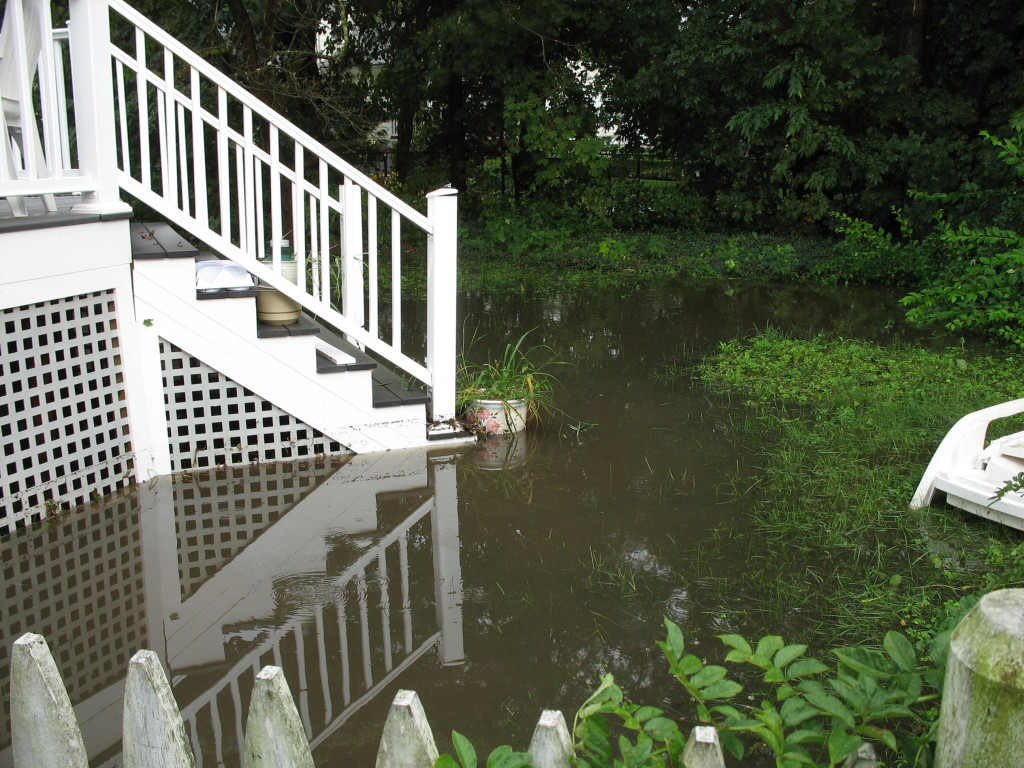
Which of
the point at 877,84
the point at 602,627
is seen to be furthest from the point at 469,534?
the point at 877,84

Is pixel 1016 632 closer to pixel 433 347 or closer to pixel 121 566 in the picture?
pixel 121 566

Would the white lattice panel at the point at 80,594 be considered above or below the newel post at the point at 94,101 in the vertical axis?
below

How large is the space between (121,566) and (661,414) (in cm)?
319

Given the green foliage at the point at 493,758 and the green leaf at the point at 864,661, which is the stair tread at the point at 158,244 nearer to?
the green foliage at the point at 493,758

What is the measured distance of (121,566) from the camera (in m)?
3.60

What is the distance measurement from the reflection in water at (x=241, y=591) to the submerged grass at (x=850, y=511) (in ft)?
3.70

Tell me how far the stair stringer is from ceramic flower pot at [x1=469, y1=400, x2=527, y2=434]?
40 cm

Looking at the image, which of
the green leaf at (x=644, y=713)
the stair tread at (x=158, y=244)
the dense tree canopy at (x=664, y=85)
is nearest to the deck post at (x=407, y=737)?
the green leaf at (x=644, y=713)

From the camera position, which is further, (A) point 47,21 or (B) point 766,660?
(A) point 47,21

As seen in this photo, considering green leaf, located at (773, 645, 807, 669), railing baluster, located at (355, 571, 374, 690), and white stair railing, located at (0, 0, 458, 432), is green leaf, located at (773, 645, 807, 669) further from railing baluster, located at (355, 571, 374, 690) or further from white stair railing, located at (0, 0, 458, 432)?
white stair railing, located at (0, 0, 458, 432)

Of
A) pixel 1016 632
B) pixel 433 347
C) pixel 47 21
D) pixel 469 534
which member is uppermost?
pixel 47 21

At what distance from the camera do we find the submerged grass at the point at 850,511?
3.23m

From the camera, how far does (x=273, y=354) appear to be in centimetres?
457

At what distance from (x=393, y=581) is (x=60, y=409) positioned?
167 centimetres
